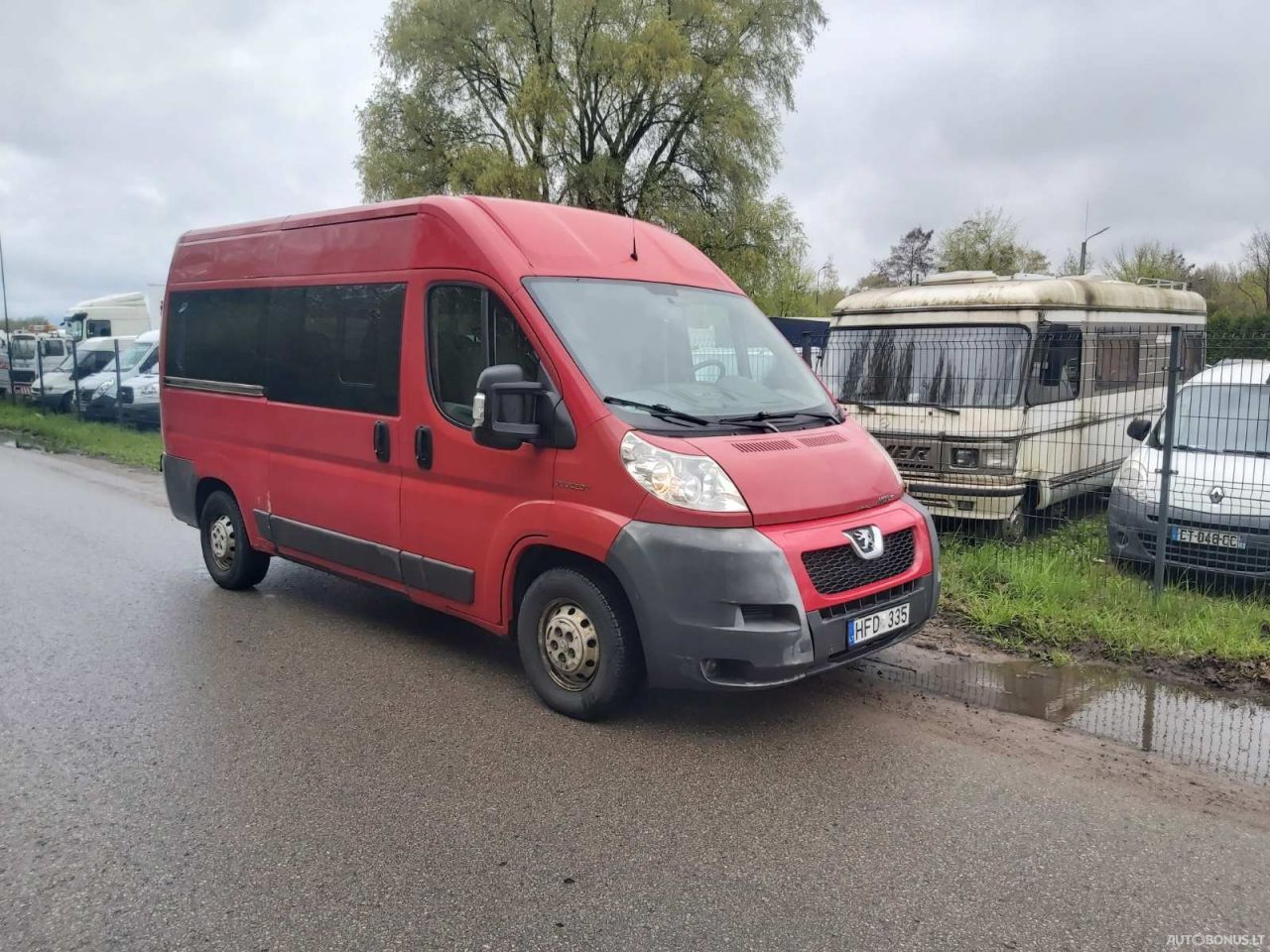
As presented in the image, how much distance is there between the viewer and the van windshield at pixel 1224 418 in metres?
7.52

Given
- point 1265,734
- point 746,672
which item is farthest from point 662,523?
point 1265,734

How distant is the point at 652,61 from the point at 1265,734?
2648cm

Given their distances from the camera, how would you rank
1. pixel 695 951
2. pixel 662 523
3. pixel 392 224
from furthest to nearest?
pixel 392 224
pixel 662 523
pixel 695 951

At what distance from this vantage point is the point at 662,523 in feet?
14.1

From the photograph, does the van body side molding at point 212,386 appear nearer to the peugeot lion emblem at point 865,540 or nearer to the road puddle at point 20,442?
the peugeot lion emblem at point 865,540

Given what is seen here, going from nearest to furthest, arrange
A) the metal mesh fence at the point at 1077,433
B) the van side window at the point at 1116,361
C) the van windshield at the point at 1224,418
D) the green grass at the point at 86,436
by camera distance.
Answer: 1. the metal mesh fence at the point at 1077,433
2. the van windshield at the point at 1224,418
3. the van side window at the point at 1116,361
4. the green grass at the point at 86,436

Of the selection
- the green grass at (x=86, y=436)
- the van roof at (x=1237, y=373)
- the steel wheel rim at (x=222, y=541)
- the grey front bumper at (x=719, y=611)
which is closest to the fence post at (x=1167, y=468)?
the van roof at (x=1237, y=373)

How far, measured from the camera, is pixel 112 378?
72.5 feet

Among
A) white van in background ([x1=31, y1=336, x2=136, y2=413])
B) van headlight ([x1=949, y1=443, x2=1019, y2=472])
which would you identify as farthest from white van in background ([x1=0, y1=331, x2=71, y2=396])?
van headlight ([x1=949, y1=443, x2=1019, y2=472])

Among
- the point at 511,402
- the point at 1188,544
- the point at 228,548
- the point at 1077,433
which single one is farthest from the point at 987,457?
the point at 228,548

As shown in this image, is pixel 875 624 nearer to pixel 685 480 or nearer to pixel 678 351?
pixel 685 480

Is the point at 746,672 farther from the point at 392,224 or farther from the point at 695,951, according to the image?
the point at 392,224

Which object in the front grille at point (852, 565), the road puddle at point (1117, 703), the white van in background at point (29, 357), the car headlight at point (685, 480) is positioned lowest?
the road puddle at point (1117, 703)

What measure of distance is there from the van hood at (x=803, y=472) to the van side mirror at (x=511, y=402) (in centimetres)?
79
